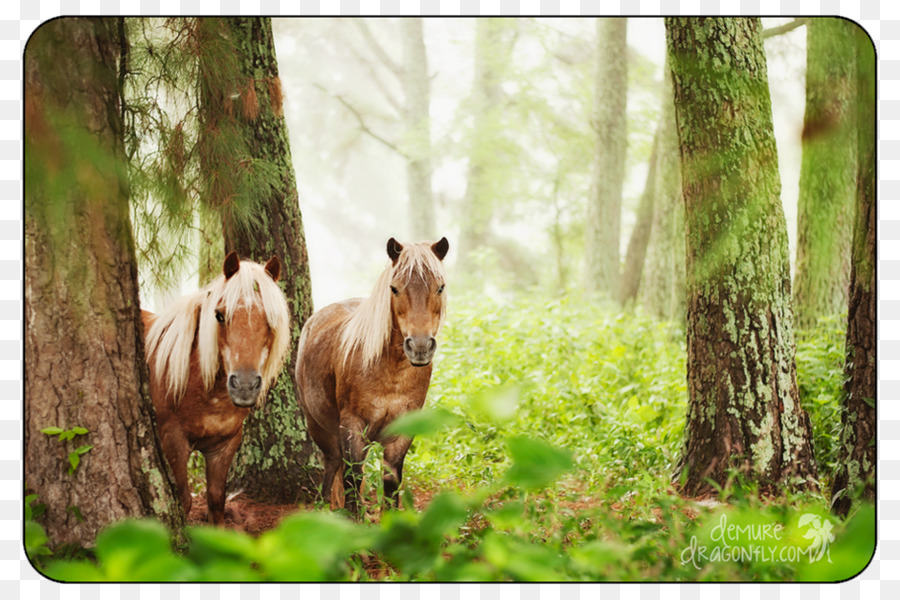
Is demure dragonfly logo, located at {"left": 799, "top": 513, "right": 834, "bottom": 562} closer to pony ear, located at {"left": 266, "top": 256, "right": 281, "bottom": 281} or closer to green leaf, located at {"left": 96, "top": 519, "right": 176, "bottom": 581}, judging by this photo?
green leaf, located at {"left": 96, "top": 519, "right": 176, "bottom": 581}

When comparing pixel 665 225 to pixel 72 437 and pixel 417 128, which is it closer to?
pixel 417 128

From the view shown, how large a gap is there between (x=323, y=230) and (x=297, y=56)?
19.1 ft

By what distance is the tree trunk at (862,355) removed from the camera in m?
2.94

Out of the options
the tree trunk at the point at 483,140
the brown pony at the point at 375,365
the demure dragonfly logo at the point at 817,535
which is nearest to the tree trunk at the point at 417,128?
the tree trunk at the point at 483,140

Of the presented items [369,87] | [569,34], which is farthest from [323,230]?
[569,34]

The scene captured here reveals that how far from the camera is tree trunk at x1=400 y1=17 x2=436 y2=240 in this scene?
5.75m

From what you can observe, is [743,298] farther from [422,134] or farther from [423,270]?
[422,134]

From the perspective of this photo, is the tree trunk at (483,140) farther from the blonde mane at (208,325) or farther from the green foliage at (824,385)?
the green foliage at (824,385)

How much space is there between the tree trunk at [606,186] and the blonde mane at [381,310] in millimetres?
6269

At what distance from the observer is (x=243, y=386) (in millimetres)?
2869

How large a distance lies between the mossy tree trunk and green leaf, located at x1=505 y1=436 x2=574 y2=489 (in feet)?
20.2

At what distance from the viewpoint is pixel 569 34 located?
639 centimetres

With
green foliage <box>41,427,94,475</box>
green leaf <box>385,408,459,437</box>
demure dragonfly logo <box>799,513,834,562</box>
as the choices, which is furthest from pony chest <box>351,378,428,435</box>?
demure dragonfly logo <box>799,513,834,562</box>

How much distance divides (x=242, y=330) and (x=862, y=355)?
2.74 m
